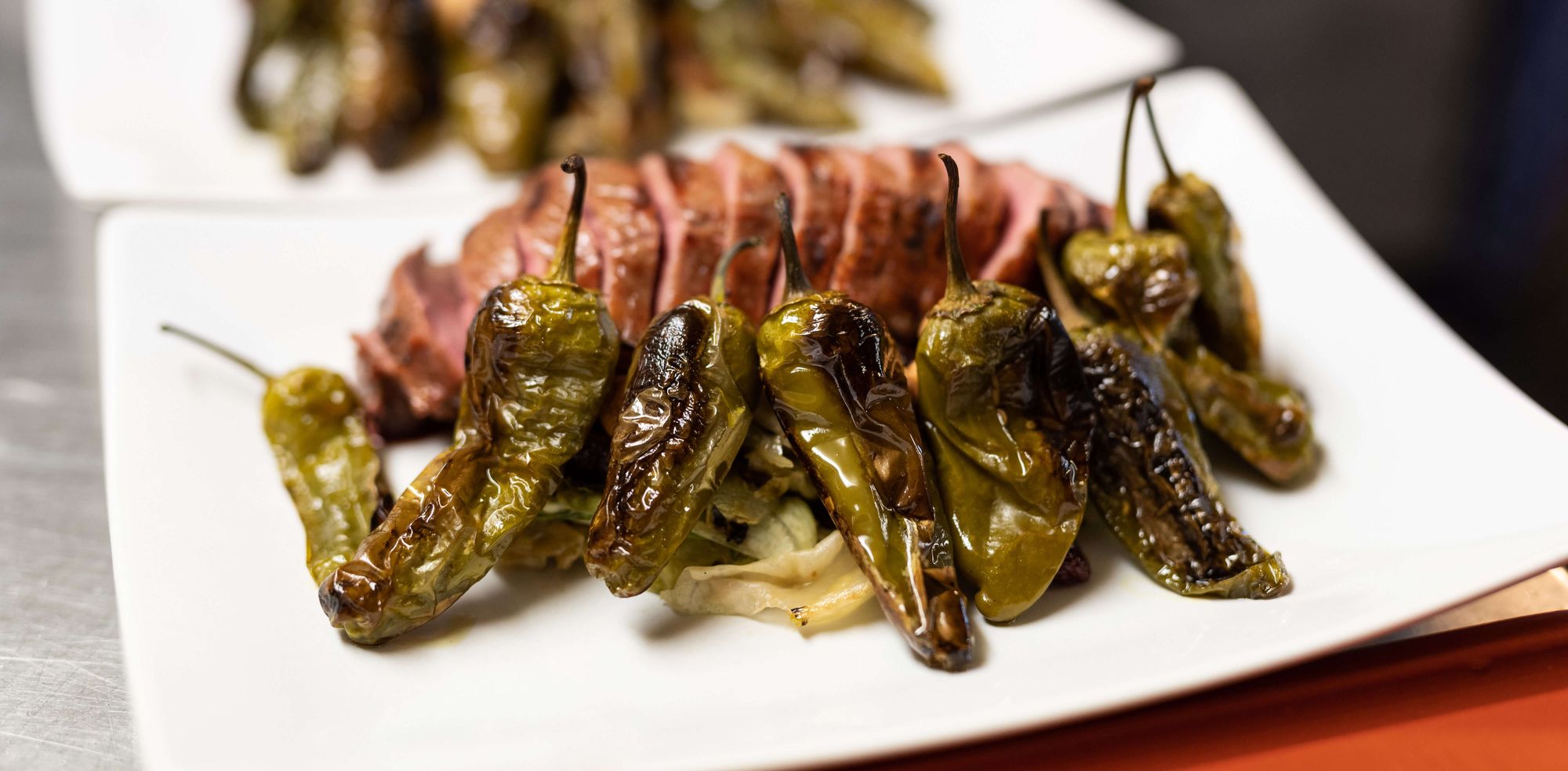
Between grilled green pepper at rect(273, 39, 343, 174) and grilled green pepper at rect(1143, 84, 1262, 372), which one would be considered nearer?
grilled green pepper at rect(1143, 84, 1262, 372)

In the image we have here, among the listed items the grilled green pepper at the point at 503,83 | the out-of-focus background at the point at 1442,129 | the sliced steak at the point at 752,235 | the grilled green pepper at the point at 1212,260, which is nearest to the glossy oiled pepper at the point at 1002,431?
the sliced steak at the point at 752,235

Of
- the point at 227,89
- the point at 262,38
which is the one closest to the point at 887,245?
the point at 262,38

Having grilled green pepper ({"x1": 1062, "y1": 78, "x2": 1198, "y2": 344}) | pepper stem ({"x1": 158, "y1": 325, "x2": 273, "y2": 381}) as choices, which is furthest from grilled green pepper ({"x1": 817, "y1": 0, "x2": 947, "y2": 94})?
pepper stem ({"x1": 158, "y1": 325, "x2": 273, "y2": 381})

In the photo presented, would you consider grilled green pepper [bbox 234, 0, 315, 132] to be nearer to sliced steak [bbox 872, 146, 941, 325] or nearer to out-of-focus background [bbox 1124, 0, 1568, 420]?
sliced steak [bbox 872, 146, 941, 325]

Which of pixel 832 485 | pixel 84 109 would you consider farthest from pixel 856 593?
pixel 84 109

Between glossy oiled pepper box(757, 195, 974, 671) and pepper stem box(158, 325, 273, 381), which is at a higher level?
glossy oiled pepper box(757, 195, 974, 671)

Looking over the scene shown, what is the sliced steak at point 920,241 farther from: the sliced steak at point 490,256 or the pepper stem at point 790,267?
the sliced steak at point 490,256
